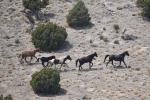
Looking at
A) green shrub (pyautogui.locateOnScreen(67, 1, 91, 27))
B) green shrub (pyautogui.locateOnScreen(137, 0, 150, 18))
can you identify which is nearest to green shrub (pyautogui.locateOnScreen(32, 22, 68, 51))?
green shrub (pyautogui.locateOnScreen(67, 1, 91, 27))

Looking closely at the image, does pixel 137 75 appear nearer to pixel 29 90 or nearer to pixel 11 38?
pixel 29 90

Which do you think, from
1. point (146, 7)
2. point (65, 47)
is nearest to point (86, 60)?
point (65, 47)

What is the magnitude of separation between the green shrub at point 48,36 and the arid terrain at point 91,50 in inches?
28.8

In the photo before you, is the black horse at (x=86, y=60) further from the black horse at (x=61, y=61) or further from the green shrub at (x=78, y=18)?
the green shrub at (x=78, y=18)

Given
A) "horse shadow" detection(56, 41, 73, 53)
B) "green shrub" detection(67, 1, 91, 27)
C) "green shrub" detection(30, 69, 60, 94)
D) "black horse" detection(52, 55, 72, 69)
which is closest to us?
"green shrub" detection(30, 69, 60, 94)

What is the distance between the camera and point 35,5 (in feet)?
160

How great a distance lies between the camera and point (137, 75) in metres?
37.7

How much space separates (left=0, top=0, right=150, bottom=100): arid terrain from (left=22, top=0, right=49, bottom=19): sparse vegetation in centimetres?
99

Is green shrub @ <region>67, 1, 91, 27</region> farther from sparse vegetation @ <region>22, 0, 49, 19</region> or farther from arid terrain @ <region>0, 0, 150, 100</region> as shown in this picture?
sparse vegetation @ <region>22, 0, 49, 19</region>

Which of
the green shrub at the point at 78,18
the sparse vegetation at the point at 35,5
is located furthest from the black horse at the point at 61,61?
the sparse vegetation at the point at 35,5

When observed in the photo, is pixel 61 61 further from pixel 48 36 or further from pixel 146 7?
pixel 146 7

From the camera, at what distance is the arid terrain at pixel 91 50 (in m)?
35.1

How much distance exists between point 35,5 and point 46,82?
15831 millimetres

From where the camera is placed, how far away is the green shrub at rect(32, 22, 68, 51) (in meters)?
42.6
